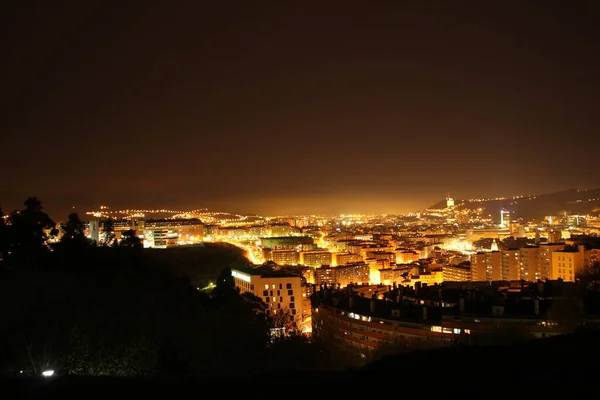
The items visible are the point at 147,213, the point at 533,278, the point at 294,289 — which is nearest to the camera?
the point at 294,289

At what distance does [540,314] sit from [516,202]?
84.5 meters

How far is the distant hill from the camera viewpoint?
7256cm

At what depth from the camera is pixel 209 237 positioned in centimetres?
4512

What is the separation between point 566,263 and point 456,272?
6274 millimetres

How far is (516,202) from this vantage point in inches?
3482

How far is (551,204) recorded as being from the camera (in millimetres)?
79375

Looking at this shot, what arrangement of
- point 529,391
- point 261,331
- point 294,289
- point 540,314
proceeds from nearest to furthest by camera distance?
point 529,391
point 261,331
point 540,314
point 294,289

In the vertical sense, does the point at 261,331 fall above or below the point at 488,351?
below

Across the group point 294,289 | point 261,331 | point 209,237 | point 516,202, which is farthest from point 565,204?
point 261,331

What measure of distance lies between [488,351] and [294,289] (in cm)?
1329

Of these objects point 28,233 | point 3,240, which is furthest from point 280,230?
point 3,240

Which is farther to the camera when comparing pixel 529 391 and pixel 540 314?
pixel 540 314

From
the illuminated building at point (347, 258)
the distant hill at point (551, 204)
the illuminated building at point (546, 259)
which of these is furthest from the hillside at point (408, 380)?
the distant hill at point (551, 204)

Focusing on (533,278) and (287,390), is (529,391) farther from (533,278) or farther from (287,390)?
(533,278)
